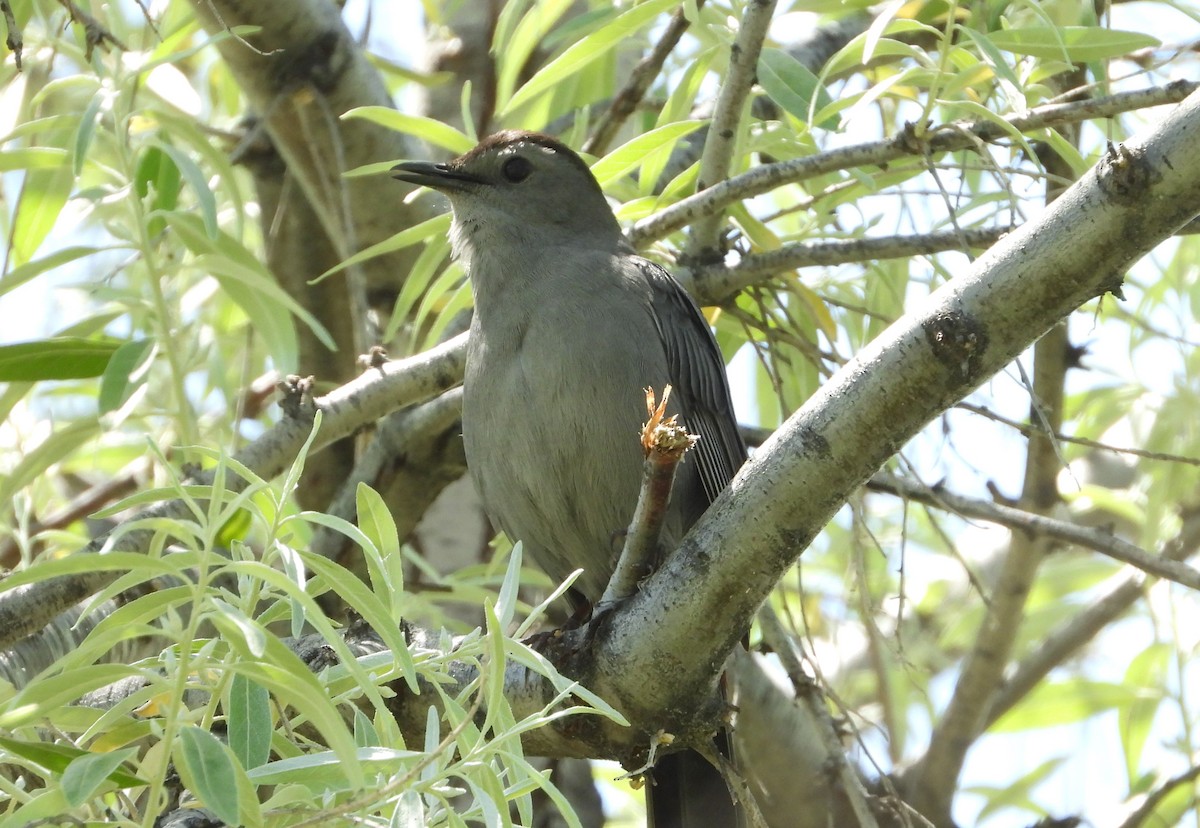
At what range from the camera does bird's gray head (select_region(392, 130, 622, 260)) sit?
4234 millimetres

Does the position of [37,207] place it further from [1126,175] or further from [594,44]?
[1126,175]

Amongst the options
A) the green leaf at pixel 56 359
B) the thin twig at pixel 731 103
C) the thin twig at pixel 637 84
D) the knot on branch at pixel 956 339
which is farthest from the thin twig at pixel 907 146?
the green leaf at pixel 56 359

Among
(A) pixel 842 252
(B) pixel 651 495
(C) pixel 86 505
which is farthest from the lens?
(C) pixel 86 505

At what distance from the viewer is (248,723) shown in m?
1.94

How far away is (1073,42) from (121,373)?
2457mm

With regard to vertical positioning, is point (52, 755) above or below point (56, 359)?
below

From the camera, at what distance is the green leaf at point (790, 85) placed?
10.9 ft

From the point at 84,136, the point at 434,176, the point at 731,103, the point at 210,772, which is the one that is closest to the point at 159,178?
the point at 84,136

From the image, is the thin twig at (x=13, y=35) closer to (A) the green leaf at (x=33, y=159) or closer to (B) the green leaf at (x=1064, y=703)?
(A) the green leaf at (x=33, y=159)

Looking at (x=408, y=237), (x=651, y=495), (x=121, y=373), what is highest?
(x=408, y=237)

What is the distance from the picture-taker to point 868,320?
14.7ft

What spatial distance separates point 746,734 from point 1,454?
2.71 meters

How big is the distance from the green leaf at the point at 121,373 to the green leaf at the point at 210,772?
166 cm

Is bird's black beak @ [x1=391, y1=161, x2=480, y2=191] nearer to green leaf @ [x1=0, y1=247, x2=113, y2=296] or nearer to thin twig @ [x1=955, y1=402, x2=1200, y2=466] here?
green leaf @ [x1=0, y1=247, x2=113, y2=296]
